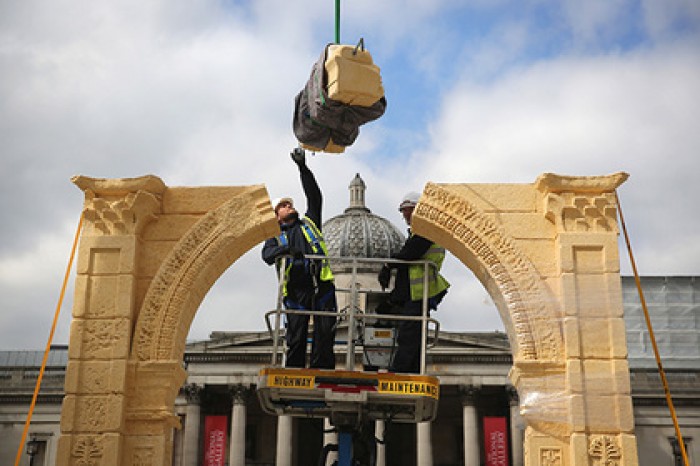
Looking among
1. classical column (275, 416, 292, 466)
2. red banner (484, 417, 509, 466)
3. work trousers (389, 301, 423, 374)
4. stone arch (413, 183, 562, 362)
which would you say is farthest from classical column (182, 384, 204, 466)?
stone arch (413, 183, 562, 362)

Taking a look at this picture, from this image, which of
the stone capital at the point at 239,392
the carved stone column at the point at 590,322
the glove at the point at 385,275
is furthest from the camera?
the stone capital at the point at 239,392

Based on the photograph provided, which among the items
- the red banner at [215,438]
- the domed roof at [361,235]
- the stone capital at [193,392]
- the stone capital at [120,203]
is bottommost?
the stone capital at [120,203]

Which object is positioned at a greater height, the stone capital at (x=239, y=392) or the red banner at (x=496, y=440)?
the stone capital at (x=239, y=392)

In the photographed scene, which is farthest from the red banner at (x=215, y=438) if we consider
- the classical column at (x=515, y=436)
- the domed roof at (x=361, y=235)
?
the classical column at (x=515, y=436)

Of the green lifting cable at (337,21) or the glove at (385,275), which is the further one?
the glove at (385,275)

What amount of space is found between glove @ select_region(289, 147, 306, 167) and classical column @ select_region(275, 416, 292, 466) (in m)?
37.2

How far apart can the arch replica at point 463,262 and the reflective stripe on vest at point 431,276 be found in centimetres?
40

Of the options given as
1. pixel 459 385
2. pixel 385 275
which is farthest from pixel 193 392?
pixel 385 275

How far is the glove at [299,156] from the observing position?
11.4 metres

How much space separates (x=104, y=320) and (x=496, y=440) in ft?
110

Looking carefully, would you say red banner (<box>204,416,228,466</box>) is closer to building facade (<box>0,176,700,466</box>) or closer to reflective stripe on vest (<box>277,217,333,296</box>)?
building facade (<box>0,176,700,466</box>)

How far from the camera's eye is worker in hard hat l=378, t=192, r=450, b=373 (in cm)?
1108

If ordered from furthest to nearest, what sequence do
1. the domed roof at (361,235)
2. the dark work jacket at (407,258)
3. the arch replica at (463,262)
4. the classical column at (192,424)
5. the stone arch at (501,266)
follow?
the domed roof at (361,235)
the classical column at (192,424)
the dark work jacket at (407,258)
the stone arch at (501,266)
the arch replica at (463,262)

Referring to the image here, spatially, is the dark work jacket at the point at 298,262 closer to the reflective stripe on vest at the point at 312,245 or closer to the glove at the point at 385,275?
the reflective stripe on vest at the point at 312,245
